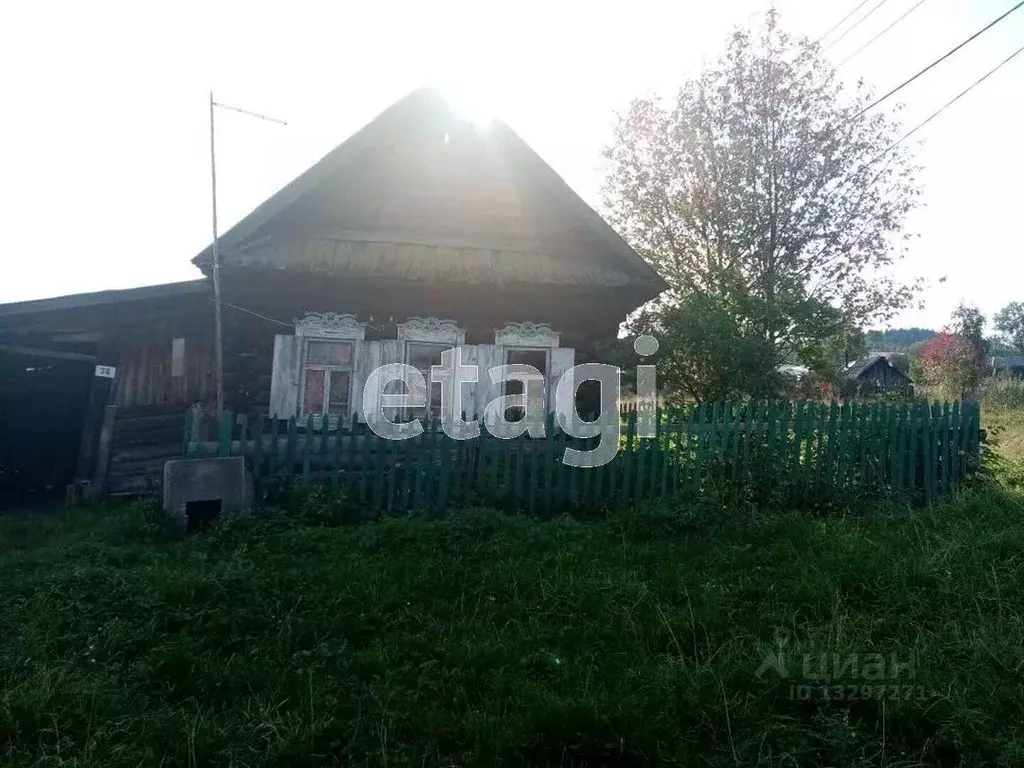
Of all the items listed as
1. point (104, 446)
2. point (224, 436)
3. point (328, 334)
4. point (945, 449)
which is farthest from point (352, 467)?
point (945, 449)

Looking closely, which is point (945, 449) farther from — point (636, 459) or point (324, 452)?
point (324, 452)

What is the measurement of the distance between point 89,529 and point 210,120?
450 cm

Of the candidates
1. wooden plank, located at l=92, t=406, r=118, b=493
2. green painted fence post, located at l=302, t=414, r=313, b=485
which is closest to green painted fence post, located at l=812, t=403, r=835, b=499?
green painted fence post, located at l=302, t=414, r=313, b=485

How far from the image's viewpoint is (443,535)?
5.29 metres

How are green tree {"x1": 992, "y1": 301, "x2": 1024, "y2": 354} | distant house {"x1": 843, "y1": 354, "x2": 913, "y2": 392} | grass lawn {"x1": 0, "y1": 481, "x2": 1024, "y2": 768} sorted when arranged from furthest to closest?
green tree {"x1": 992, "y1": 301, "x2": 1024, "y2": 354}
distant house {"x1": 843, "y1": 354, "x2": 913, "y2": 392}
grass lawn {"x1": 0, "y1": 481, "x2": 1024, "y2": 768}

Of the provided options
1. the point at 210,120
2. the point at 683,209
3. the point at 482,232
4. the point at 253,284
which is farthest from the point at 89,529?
the point at 683,209

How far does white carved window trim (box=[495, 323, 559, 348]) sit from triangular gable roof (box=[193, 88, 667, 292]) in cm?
152

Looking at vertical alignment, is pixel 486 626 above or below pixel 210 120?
Answer: below

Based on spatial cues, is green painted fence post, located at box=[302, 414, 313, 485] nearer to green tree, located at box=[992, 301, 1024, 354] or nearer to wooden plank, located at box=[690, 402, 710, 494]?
wooden plank, located at box=[690, 402, 710, 494]

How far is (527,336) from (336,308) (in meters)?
A: 2.60

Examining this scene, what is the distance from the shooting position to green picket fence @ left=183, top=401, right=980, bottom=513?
6.44m

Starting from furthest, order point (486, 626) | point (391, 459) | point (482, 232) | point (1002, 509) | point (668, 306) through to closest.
Result: point (668, 306) → point (482, 232) → point (391, 459) → point (1002, 509) → point (486, 626)

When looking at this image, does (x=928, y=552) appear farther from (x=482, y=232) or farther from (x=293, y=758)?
(x=482, y=232)

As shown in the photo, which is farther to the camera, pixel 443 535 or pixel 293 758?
pixel 443 535
